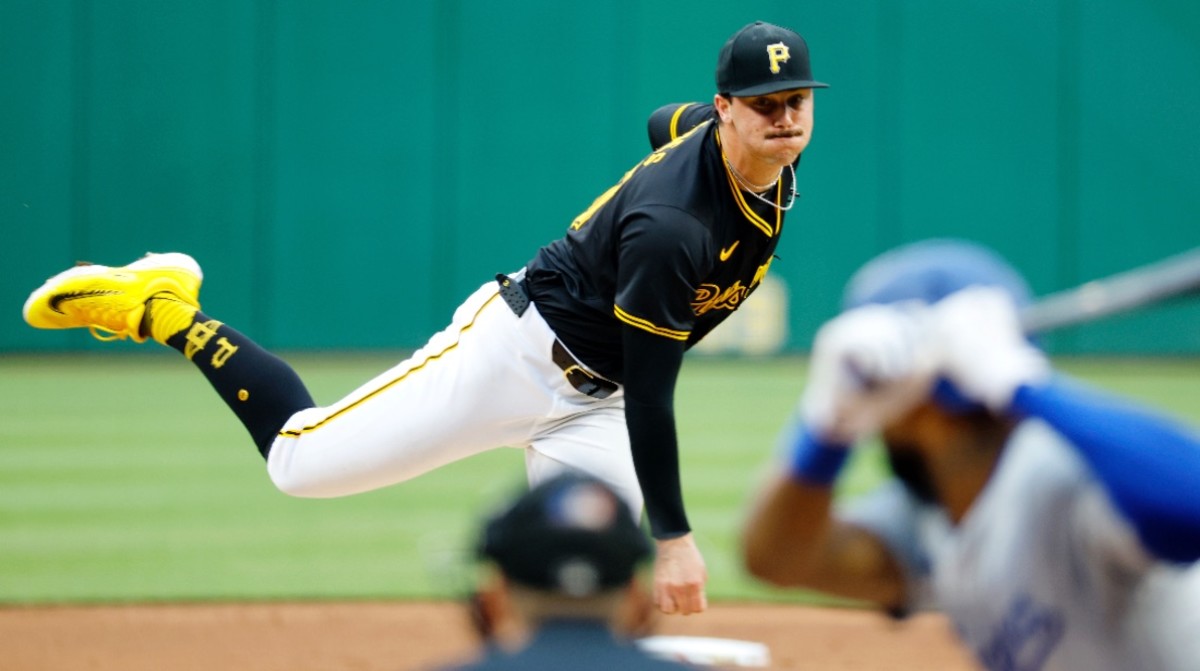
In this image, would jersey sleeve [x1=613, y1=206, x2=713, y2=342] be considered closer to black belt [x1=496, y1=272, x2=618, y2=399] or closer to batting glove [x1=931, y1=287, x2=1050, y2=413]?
black belt [x1=496, y1=272, x2=618, y2=399]

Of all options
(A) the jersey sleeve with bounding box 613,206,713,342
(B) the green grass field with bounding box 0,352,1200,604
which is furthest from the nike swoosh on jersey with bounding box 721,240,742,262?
(B) the green grass field with bounding box 0,352,1200,604

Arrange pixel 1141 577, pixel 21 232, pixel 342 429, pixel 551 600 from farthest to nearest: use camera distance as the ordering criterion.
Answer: pixel 21 232, pixel 342 429, pixel 1141 577, pixel 551 600

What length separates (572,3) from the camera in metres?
15.5

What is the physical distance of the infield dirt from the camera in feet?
17.7

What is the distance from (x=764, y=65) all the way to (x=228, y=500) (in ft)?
17.7

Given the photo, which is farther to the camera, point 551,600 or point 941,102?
point 941,102

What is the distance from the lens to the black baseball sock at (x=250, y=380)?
4.50 m

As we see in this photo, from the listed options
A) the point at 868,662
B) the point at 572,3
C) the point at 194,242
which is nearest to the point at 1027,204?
the point at 572,3

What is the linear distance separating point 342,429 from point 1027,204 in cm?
1240

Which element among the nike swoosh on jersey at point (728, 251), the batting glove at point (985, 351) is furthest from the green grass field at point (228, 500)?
the batting glove at point (985, 351)

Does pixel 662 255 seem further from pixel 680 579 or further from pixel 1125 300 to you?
pixel 1125 300

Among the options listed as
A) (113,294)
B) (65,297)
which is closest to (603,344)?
(113,294)

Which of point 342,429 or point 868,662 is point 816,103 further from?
point 342,429

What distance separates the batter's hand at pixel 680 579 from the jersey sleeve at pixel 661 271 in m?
0.53
